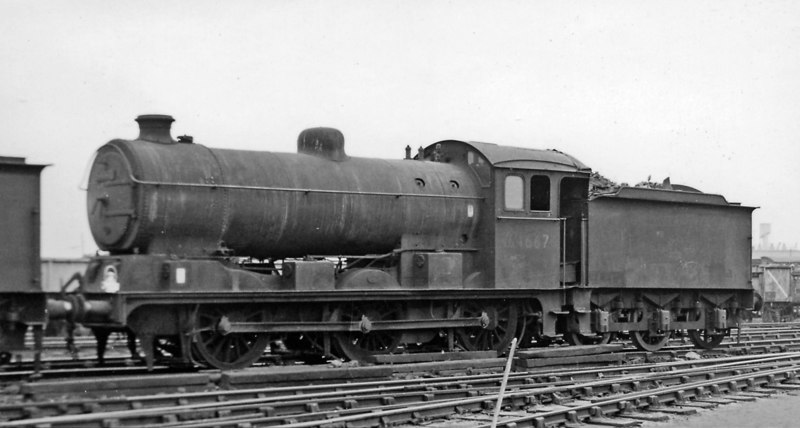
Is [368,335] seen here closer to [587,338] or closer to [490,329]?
[490,329]

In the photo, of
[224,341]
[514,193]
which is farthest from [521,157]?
[224,341]

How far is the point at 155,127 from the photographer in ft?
42.7

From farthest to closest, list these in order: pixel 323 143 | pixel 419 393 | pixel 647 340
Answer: pixel 647 340 → pixel 323 143 → pixel 419 393

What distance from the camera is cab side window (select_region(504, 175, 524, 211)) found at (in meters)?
15.9

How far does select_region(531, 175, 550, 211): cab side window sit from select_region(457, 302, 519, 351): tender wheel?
72.0 inches

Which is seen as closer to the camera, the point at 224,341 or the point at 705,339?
the point at 224,341

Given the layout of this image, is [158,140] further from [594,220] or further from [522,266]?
[594,220]

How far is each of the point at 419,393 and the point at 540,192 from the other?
19.3ft

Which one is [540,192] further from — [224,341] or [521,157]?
[224,341]

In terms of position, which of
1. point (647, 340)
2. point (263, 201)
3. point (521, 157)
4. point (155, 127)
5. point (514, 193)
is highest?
point (155, 127)

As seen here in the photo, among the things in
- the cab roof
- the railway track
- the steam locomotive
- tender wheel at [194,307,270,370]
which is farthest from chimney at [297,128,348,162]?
the railway track

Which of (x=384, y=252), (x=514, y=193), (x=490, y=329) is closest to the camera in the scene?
(x=384, y=252)

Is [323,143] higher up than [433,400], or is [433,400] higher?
[323,143]

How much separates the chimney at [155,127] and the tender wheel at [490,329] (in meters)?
5.52
